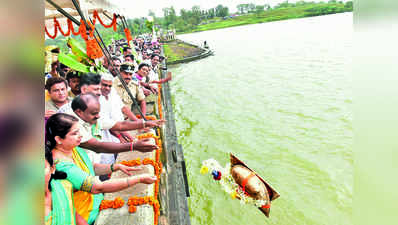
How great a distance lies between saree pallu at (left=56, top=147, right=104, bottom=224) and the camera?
1646 millimetres

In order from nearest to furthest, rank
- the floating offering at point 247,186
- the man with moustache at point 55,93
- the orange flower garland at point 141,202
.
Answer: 1. the orange flower garland at point 141,202
2. the man with moustache at point 55,93
3. the floating offering at point 247,186

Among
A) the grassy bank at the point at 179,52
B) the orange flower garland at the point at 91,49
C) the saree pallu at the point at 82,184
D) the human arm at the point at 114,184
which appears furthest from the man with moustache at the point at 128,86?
the grassy bank at the point at 179,52

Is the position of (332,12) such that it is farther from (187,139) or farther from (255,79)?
(187,139)

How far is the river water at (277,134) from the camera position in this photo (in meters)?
4.28

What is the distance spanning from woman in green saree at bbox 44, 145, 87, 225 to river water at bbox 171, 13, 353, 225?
9.72 ft

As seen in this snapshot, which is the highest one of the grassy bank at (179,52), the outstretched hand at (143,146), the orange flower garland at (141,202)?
the grassy bank at (179,52)

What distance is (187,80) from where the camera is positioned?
13672 mm

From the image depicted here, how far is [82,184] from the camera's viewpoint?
5.46ft

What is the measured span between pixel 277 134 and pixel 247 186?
14.3 ft

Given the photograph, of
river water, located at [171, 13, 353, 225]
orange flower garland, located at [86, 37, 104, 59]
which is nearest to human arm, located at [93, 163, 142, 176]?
orange flower garland, located at [86, 37, 104, 59]

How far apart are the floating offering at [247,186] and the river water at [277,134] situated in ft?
3.78

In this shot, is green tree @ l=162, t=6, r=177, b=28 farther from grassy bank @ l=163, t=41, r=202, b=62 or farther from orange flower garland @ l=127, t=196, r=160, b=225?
orange flower garland @ l=127, t=196, r=160, b=225

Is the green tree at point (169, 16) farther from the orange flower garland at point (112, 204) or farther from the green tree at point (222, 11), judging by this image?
the orange flower garland at point (112, 204)

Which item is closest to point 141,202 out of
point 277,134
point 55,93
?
point 55,93
